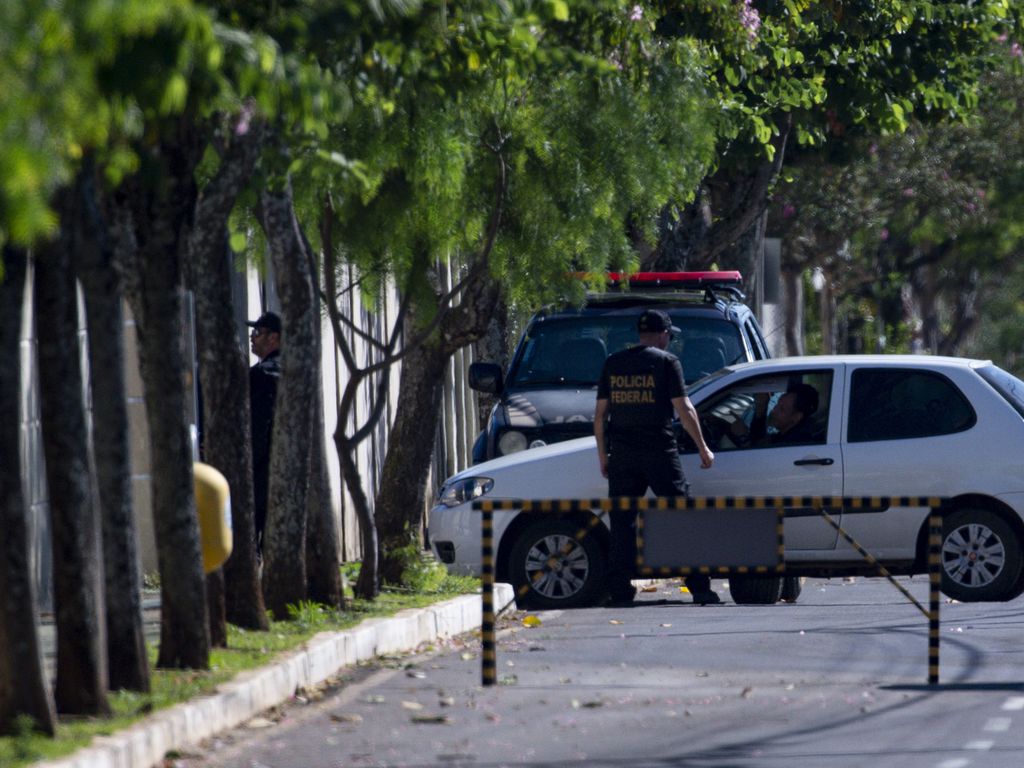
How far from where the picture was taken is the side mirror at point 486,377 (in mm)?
15594

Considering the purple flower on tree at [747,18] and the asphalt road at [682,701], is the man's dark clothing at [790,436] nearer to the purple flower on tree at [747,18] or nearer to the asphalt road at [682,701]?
the asphalt road at [682,701]

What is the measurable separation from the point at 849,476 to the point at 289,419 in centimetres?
387

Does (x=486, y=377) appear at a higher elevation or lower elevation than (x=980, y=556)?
higher

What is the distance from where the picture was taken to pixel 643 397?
13406 millimetres

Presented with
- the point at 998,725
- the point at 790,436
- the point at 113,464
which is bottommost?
the point at 998,725

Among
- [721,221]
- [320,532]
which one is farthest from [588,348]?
[721,221]

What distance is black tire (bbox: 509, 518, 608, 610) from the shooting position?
13789 millimetres

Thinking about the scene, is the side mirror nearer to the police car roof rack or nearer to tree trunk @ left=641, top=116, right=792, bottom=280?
the police car roof rack

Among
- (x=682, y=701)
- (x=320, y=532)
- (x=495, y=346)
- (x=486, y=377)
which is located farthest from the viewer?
(x=495, y=346)

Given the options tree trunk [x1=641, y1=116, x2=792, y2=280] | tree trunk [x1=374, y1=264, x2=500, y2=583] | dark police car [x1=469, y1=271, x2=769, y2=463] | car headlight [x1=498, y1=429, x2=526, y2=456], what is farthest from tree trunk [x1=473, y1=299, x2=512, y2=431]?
tree trunk [x1=374, y1=264, x2=500, y2=583]

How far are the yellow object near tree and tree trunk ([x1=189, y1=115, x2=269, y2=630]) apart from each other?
73 centimetres

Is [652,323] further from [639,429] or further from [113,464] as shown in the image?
[113,464]

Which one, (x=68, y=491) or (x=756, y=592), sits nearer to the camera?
(x=68, y=491)

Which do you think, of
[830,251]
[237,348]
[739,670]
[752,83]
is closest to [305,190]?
[237,348]
